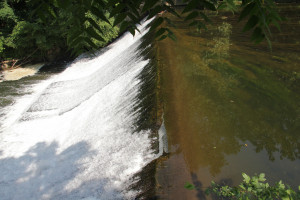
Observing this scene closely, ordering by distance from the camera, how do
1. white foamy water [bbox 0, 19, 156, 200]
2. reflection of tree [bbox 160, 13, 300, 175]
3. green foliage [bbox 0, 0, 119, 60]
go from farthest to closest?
green foliage [bbox 0, 0, 119, 60]
white foamy water [bbox 0, 19, 156, 200]
reflection of tree [bbox 160, 13, 300, 175]

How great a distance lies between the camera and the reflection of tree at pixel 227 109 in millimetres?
3053

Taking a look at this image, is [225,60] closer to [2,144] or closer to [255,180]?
[255,180]

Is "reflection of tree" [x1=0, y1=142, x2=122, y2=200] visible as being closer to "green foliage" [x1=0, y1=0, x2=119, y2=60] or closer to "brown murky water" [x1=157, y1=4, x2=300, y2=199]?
"brown murky water" [x1=157, y1=4, x2=300, y2=199]

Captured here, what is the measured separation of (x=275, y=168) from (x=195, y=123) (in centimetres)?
118

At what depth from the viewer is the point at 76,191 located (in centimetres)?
323

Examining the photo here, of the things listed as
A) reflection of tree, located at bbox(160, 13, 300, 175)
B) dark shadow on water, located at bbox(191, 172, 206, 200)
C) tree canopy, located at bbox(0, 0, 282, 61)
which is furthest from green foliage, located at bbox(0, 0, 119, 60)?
tree canopy, located at bbox(0, 0, 282, 61)

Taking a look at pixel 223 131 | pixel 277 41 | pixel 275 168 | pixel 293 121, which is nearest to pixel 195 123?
pixel 223 131

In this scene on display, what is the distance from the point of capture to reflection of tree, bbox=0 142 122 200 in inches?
129

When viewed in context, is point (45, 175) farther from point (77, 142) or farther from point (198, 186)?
point (198, 186)

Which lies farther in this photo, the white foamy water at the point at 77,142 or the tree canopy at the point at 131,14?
the white foamy water at the point at 77,142

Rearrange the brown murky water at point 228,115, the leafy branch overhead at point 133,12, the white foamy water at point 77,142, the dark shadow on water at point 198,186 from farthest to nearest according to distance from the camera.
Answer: the white foamy water at point 77,142, the brown murky water at point 228,115, the dark shadow on water at point 198,186, the leafy branch overhead at point 133,12

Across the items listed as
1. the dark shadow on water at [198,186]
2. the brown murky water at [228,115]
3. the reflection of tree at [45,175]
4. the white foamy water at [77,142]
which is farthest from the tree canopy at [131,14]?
the reflection of tree at [45,175]

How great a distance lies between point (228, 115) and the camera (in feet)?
12.2

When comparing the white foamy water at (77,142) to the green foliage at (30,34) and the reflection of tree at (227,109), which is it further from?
the green foliage at (30,34)
